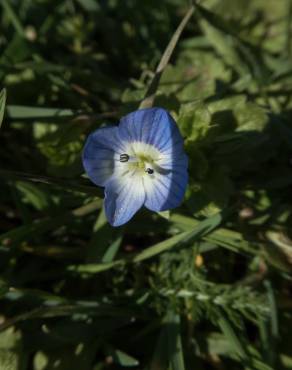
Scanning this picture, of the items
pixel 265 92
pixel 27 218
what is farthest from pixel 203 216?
pixel 265 92

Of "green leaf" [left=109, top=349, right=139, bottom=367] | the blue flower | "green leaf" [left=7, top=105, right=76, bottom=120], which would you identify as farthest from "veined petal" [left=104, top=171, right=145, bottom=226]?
"green leaf" [left=109, top=349, right=139, bottom=367]

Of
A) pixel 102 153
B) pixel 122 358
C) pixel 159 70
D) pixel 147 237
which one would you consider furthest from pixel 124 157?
pixel 122 358

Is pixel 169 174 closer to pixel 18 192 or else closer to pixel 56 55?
pixel 18 192

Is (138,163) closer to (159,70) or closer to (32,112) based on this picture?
(159,70)

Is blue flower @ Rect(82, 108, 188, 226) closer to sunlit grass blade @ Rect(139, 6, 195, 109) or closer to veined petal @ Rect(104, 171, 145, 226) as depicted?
veined petal @ Rect(104, 171, 145, 226)

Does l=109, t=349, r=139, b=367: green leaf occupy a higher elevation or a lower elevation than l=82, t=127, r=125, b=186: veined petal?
lower

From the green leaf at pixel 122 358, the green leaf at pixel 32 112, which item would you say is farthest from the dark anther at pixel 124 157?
the green leaf at pixel 122 358
